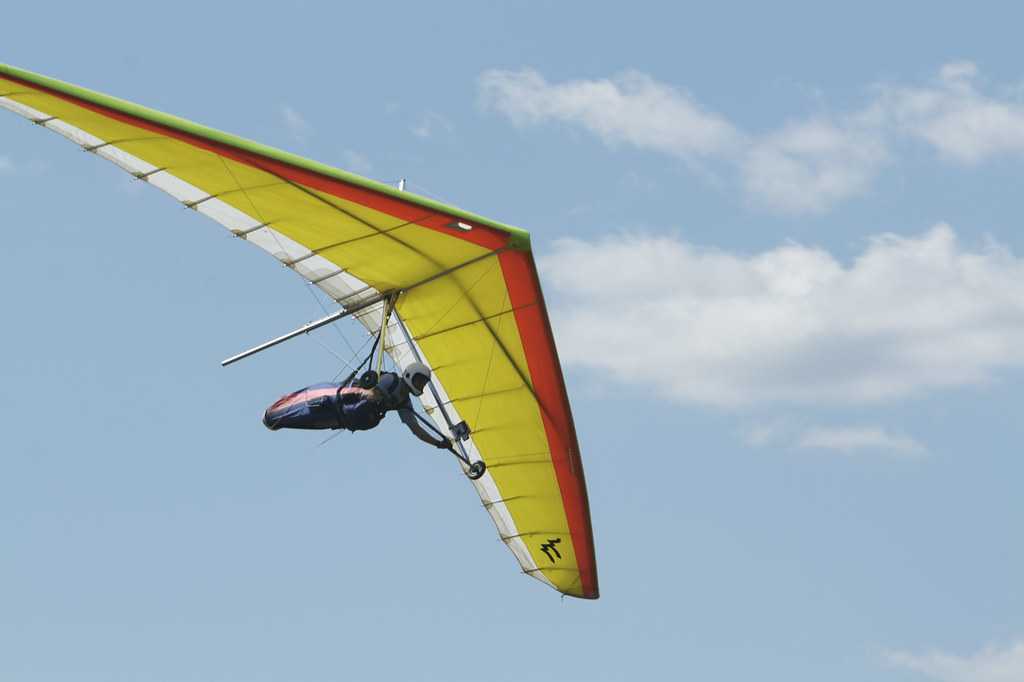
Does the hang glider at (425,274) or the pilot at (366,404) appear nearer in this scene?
the hang glider at (425,274)

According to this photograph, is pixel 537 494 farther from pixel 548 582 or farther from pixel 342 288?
pixel 342 288

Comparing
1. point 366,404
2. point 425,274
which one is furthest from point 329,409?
point 425,274

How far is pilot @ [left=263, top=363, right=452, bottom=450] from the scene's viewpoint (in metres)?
20.8

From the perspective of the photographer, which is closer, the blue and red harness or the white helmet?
the white helmet

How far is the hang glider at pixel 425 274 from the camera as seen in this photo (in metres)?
20.0

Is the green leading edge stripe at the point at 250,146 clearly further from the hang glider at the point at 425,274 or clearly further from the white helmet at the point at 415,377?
the white helmet at the point at 415,377

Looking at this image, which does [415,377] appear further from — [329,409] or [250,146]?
[250,146]

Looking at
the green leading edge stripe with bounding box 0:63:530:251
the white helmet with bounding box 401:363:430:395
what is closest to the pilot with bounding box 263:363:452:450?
the white helmet with bounding box 401:363:430:395

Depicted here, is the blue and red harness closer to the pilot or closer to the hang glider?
the pilot

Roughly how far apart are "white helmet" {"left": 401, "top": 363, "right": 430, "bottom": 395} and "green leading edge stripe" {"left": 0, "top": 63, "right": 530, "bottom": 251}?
1977 mm

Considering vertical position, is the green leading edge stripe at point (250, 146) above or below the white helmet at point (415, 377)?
above

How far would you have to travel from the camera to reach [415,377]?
818 inches

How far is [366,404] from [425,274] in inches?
82.9

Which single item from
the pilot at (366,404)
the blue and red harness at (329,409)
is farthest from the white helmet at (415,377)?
the blue and red harness at (329,409)
